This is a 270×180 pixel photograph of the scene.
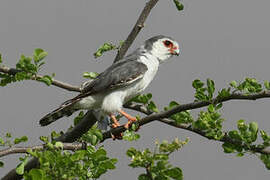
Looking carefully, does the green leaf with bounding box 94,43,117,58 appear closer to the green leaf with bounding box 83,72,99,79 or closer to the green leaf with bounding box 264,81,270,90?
the green leaf with bounding box 83,72,99,79

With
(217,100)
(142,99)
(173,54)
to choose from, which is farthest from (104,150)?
(173,54)

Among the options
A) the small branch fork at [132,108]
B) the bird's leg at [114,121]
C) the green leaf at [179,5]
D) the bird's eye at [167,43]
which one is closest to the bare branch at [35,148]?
the small branch fork at [132,108]

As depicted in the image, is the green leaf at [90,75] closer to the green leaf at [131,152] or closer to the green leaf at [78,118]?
the green leaf at [78,118]

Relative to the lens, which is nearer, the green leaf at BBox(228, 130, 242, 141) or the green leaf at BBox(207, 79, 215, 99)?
the green leaf at BBox(207, 79, 215, 99)

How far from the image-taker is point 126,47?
7.38 meters

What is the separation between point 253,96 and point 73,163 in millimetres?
1947

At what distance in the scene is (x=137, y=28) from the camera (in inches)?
285

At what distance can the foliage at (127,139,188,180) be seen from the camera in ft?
16.0

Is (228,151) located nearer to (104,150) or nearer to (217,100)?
(217,100)

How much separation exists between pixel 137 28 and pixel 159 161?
114 inches

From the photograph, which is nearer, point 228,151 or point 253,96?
point 253,96

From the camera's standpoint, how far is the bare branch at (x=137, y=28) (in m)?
7.21

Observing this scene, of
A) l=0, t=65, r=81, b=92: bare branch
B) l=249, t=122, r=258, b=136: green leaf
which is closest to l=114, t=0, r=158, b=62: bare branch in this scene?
l=0, t=65, r=81, b=92: bare branch

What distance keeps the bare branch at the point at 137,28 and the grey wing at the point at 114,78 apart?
0.41m
